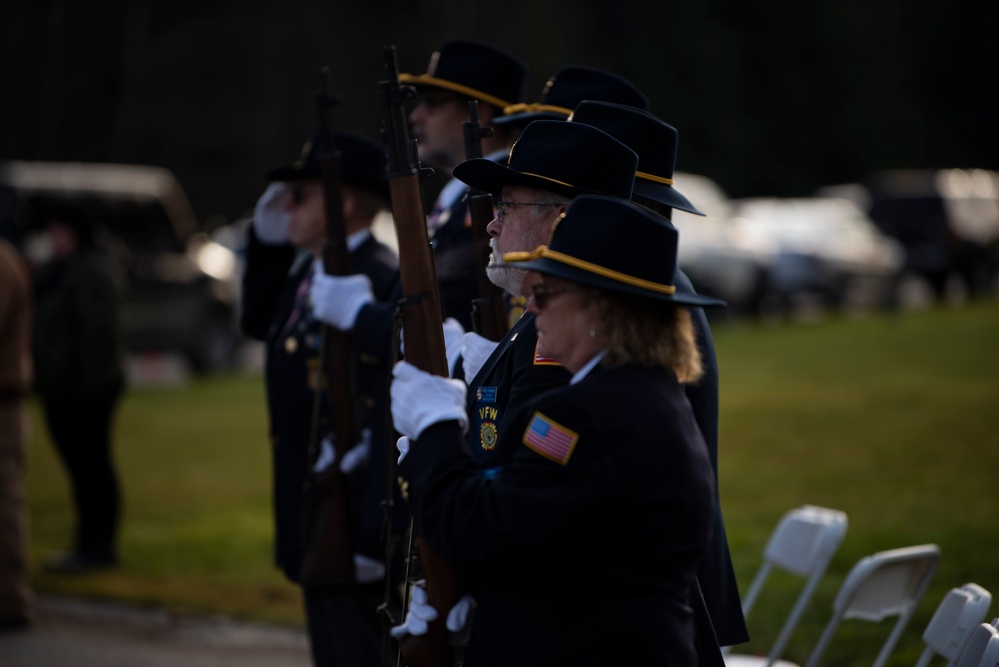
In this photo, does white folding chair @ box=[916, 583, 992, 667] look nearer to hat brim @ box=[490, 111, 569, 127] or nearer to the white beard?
the white beard

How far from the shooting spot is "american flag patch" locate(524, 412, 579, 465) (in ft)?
9.09

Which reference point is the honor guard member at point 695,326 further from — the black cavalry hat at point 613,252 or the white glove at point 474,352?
the black cavalry hat at point 613,252

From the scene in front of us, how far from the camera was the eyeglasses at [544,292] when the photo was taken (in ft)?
9.38

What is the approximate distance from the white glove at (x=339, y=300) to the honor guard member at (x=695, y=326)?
128 centimetres

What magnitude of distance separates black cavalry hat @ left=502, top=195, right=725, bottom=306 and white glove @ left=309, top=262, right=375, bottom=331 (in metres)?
2.01

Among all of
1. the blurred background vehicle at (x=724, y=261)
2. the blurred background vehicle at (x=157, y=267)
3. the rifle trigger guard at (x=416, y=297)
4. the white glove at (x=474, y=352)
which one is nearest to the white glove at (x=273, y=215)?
the white glove at (x=474, y=352)

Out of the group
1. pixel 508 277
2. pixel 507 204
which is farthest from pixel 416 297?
pixel 507 204

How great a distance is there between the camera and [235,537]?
9078 mm

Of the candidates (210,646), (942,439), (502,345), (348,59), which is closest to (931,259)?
(348,59)

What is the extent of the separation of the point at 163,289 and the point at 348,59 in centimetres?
1248

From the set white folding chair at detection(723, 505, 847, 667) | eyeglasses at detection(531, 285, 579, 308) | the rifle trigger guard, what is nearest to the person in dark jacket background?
white folding chair at detection(723, 505, 847, 667)

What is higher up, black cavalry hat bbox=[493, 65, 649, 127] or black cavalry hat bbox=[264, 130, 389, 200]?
black cavalry hat bbox=[493, 65, 649, 127]

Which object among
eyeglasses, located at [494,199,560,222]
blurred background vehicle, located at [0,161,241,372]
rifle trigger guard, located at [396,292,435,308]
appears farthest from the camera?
blurred background vehicle, located at [0,161,241,372]

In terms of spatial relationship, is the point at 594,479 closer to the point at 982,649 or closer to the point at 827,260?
the point at 982,649
